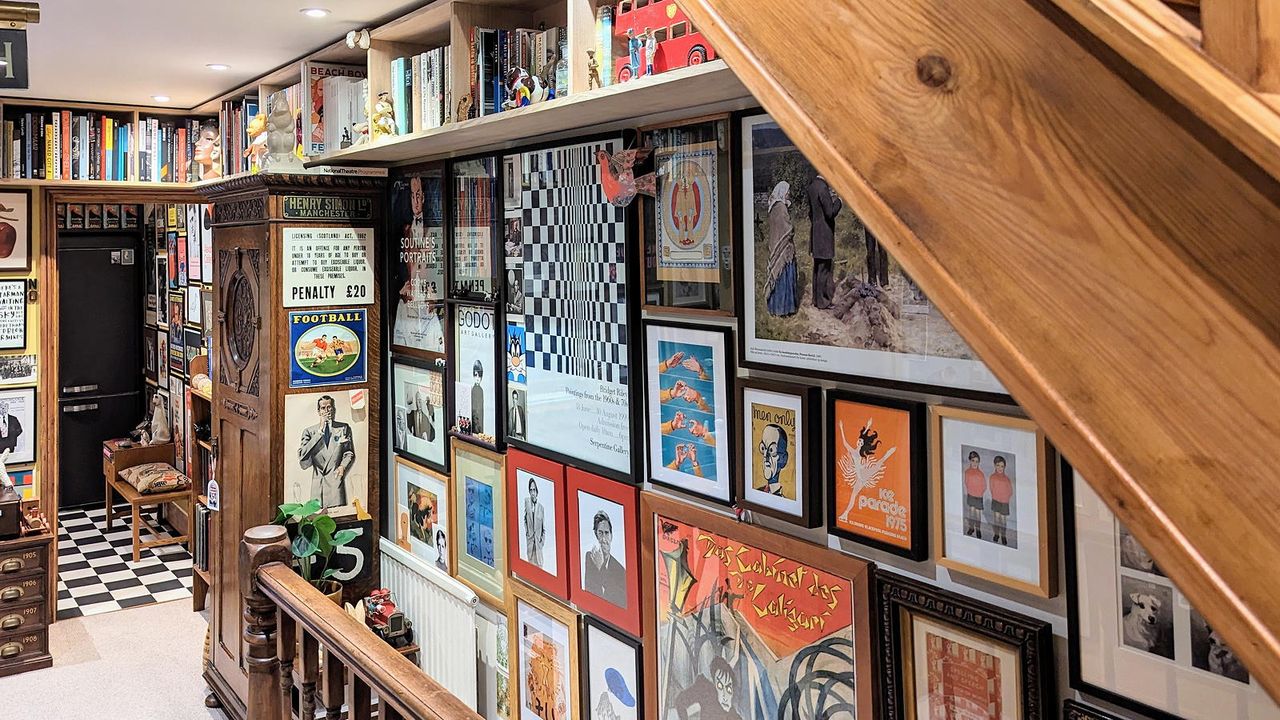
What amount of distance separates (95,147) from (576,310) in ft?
11.8

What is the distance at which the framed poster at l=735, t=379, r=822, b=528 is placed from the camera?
6.32 ft

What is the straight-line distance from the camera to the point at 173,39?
345cm

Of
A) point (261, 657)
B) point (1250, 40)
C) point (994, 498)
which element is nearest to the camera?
point (1250, 40)

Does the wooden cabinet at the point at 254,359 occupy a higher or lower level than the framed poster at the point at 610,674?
higher

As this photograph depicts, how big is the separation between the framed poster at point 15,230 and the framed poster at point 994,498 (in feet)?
16.6

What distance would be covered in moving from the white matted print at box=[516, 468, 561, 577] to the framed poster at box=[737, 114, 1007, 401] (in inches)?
36.3

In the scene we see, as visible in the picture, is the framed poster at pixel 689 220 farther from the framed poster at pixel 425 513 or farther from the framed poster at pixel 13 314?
the framed poster at pixel 13 314

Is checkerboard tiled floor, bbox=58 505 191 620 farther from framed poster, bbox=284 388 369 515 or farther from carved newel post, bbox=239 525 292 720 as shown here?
carved newel post, bbox=239 525 292 720

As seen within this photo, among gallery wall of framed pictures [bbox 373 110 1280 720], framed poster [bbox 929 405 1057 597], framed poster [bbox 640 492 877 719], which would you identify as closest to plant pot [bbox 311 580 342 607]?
gallery wall of framed pictures [bbox 373 110 1280 720]

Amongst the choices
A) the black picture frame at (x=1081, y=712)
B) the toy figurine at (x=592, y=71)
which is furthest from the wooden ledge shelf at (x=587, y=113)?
the black picture frame at (x=1081, y=712)

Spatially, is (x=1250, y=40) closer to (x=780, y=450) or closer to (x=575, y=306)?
(x=780, y=450)

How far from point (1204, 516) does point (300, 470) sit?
3320 millimetres

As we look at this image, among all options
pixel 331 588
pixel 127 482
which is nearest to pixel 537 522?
pixel 331 588

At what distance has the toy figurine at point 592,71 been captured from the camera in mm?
2107
